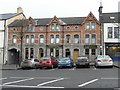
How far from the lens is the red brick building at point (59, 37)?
5462cm

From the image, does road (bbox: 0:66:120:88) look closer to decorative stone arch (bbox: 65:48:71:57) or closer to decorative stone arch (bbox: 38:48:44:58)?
decorative stone arch (bbox: 65:48:71:57)

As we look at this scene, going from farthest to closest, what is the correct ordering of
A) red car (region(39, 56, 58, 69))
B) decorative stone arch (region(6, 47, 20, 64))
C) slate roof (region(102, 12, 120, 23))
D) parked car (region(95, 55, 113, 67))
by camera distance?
decorative stone arch (region(6, 47, 20, 64)) → slate roof (region(102, 12, 120, 23)) → red car (region(39, 56, 58, 69)) → parked car (region(95, 55, 113, 67))

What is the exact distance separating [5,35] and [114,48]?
21.0m

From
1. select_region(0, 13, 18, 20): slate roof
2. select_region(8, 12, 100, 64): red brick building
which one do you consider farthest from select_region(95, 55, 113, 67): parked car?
select_region(0, 13, 18, 20): slate roof

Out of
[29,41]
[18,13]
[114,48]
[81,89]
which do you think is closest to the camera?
[81,89]

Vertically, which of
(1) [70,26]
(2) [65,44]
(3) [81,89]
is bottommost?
(3) [81,89]

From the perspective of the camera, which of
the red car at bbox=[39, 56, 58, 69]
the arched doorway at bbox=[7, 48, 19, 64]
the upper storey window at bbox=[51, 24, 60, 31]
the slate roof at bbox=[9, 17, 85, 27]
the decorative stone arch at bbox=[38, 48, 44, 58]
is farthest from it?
the arched doorway at bbox=[7, 48, 19, 64]

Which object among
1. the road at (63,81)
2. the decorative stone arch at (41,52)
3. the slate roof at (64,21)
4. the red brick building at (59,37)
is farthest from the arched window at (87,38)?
the road at (63,81)

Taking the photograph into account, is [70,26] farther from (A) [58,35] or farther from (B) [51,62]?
(B) [51,62]

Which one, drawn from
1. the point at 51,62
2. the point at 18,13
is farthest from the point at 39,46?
the point at 51,62

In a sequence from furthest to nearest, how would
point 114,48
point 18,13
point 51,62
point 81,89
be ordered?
point 18,13 < point 114,48 < point 51,62 < point 81,89

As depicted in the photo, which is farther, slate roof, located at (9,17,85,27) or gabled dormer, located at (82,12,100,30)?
slate roof, located at (9,17,85,27)

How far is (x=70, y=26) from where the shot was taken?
55.4m

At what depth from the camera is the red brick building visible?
179 ft
